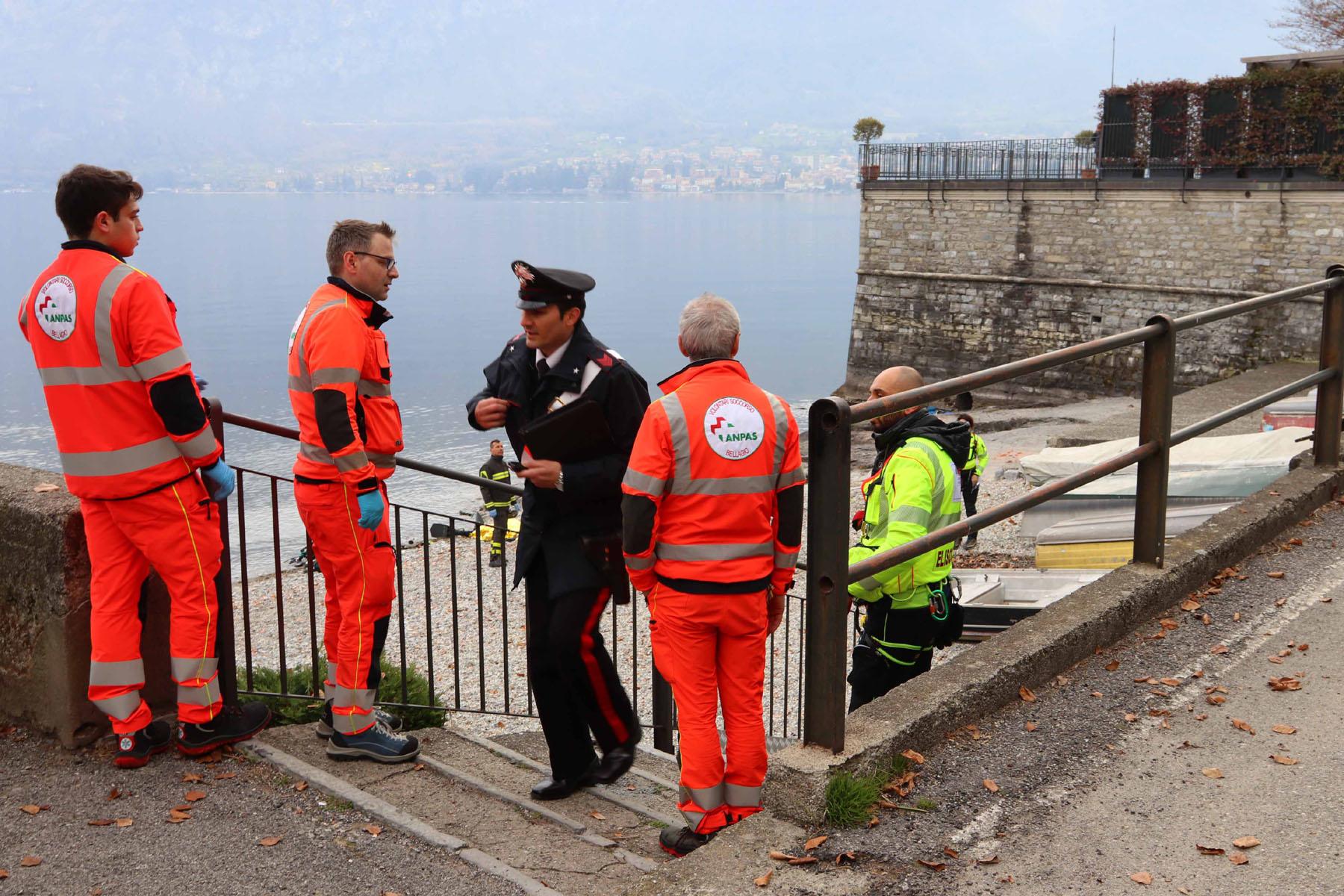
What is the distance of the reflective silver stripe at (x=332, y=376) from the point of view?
13.0ft

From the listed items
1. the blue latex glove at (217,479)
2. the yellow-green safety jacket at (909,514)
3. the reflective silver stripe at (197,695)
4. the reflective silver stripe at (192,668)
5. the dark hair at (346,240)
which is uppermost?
the dark hair at (346,240)

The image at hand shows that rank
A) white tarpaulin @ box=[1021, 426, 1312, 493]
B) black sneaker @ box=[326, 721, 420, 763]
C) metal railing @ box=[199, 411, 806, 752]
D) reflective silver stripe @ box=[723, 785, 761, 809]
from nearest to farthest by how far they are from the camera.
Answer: reflective silver stripe @ box=[723, 785, 761, 809] → black sneaker @ box=[326, 721, 420, 763] → metal railing @ box=[199, 411, 806, 752] → white tarpaulin @ box=[1021, 426, 1312, 493]

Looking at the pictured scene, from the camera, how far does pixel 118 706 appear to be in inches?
157

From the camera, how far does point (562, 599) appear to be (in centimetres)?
408

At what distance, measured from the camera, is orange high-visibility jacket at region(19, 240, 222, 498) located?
3.76m

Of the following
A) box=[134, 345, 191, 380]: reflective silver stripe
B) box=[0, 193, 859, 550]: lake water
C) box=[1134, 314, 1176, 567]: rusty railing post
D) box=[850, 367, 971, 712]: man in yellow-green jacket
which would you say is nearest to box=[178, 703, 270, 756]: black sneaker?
box=[134, 345, 191, 380]: reflective silver stripe

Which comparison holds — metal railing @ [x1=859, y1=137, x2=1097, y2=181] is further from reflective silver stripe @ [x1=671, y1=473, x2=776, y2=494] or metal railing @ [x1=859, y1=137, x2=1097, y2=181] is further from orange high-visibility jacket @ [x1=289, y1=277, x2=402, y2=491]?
reflective silver stripe @ [x1=671, y1=473, x2=776, y2=494]

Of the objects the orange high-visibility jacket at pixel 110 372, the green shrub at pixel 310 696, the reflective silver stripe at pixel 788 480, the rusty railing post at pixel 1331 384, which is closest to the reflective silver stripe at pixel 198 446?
the orange high-visibility jacket at pixel 110 372

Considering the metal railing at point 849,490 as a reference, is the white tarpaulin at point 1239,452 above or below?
below

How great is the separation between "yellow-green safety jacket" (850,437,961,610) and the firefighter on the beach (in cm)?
152

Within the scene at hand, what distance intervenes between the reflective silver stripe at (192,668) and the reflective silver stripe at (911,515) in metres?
2.42

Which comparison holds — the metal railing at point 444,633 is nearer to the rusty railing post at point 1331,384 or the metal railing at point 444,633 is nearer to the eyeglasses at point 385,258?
the eyeglasses at point 385,258

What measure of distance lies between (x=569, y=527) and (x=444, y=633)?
14.2 meters

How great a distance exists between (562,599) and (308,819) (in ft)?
3.39
